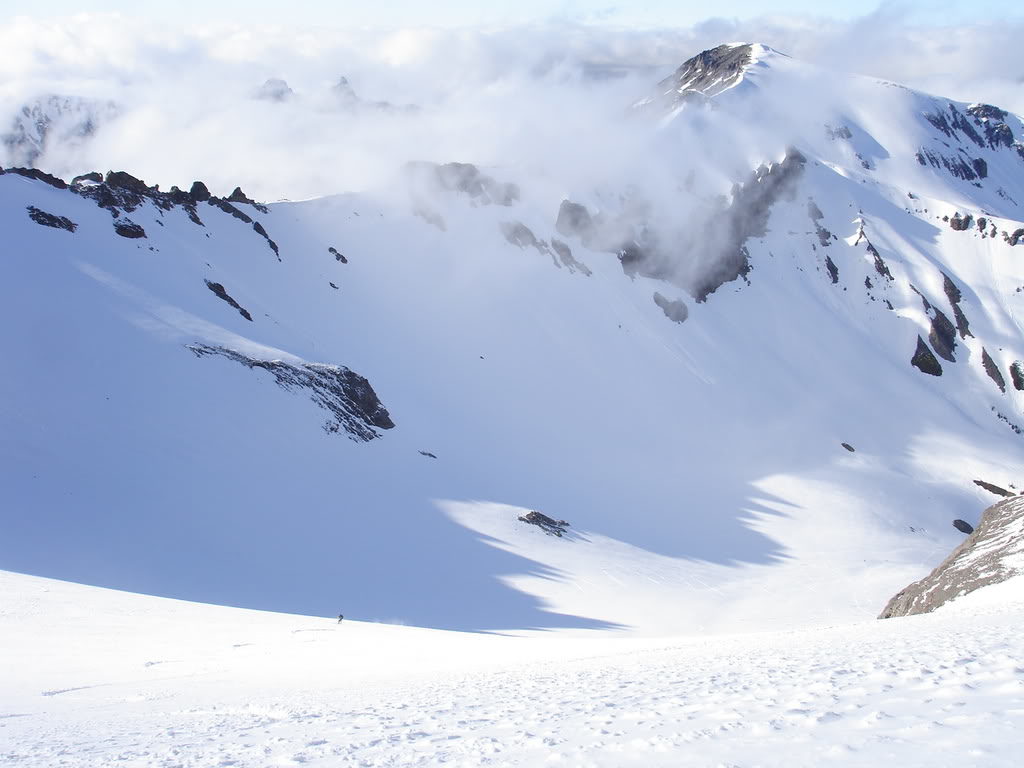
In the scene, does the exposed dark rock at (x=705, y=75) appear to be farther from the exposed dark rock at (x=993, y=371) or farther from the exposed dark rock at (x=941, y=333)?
the exposed dark rock at (x=993, y=371)

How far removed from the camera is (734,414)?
88125 mm

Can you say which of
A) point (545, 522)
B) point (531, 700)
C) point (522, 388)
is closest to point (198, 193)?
point (522, 388)

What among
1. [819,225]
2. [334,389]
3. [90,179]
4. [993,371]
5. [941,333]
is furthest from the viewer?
[819,225]

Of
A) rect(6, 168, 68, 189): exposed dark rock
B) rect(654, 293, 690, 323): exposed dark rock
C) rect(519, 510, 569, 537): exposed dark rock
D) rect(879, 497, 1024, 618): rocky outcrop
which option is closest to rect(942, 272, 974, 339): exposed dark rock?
rect(654, 293, 690, 323): exposed dark rock

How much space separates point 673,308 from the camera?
10294 centimetres

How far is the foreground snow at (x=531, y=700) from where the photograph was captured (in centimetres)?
828

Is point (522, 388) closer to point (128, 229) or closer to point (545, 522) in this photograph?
point (545, 522)

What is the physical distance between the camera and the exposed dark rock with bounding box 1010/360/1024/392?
366 feet

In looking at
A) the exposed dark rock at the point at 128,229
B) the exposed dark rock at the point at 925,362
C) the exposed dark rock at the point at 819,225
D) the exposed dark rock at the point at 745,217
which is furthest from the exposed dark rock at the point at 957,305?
the exposed dark rock at the point at 128,229

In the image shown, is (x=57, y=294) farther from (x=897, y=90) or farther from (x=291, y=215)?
(x=897, y=90)

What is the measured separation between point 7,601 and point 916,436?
319ft

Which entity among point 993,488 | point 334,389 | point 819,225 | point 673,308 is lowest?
point 334,389

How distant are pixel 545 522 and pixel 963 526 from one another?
45.2 meters

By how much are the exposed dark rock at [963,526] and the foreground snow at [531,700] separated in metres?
57.4
